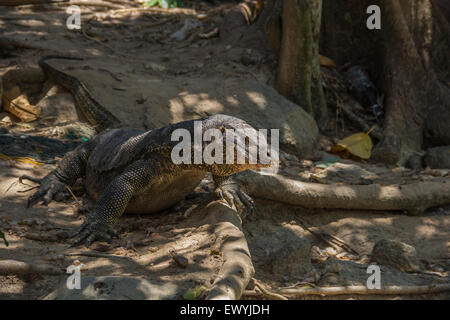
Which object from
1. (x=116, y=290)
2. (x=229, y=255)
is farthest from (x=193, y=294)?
(x=229, y=255)

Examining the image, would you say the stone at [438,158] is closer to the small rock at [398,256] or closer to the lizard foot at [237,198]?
the small rock at [398,256]

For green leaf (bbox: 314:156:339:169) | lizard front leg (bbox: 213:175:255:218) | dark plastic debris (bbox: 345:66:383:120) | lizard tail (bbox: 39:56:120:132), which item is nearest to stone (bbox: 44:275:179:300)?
lizard front leg (bbox: 213:175:255:218)

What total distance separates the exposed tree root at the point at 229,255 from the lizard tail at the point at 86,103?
3.02m

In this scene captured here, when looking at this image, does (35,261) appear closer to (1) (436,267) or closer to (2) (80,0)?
(1) (436,267)

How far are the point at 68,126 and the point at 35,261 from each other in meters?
3.74

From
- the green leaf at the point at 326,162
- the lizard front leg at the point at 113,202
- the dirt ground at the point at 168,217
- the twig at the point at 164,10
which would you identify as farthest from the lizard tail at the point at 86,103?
the twig at the point at 164,10

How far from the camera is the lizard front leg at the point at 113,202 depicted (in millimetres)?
3754

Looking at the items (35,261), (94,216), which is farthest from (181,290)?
(94,216)

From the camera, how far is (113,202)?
396 cm

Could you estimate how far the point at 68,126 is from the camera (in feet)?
21.4

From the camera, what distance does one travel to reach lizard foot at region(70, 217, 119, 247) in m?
3.69

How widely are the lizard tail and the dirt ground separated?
128 mm

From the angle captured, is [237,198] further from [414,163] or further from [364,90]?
[364,90]

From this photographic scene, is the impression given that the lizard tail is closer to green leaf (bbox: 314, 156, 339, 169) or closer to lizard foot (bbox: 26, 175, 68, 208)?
lizard foot (bbox: 26, 175, 68, 208)
